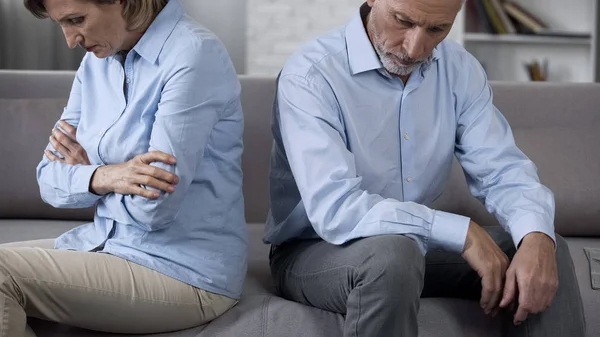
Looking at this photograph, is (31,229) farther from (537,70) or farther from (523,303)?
(537,70)

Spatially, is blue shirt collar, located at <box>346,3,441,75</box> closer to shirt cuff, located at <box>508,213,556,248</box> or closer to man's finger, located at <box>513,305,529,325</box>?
shirt cuff, located at <box>508,213,556,248</box>

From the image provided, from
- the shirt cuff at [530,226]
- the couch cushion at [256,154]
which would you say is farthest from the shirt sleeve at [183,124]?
the couch cushion at [256,154]

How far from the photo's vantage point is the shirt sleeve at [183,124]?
154 cm

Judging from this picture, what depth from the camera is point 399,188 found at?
1.73m

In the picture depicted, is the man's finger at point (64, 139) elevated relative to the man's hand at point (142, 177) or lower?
lower

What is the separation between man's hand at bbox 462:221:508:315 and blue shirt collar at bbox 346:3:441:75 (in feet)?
1.25

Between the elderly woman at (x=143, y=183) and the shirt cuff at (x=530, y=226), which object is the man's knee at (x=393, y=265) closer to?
the shirt cuff at (x=530, y=226)

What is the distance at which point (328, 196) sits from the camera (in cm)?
155

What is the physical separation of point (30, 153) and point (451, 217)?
1287 millimetres

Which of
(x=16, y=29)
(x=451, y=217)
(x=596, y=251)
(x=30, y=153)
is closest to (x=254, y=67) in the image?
(x=16, y=29)

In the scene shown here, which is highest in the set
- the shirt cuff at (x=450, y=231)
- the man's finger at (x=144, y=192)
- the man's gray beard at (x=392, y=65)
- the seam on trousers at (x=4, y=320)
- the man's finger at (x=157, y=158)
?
the man's gray beard at (x=392, y=65)

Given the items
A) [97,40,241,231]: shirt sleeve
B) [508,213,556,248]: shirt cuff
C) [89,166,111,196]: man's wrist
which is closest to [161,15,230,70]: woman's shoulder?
[97,40,241,231]: shirt sleeve

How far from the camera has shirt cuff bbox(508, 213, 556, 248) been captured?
1.56m

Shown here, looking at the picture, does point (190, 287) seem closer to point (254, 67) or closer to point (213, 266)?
point (213, 266)
